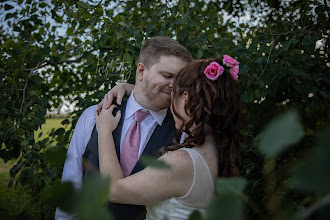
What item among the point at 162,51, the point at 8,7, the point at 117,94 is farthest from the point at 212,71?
the point at 8,7

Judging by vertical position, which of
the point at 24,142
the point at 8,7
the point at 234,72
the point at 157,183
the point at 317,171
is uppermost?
the point at 8,7

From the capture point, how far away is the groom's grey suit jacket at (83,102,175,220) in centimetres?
172

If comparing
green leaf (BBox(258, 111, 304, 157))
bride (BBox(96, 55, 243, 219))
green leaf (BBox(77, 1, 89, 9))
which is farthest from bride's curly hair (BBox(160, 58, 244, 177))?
green leaf (BBox(258, 111, 304, 157))

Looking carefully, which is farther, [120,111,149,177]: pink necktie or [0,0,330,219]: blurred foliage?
[0,0,330,219]: blurred foliage

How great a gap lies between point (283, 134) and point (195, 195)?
1.16m

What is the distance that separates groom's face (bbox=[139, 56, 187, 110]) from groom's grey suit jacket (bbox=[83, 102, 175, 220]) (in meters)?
0.12

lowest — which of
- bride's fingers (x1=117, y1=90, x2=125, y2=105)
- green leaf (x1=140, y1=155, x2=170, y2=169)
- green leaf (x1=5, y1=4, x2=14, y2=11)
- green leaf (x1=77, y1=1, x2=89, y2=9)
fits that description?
bride's fingers (x1=117, y1=90, x2=125, y2=105)

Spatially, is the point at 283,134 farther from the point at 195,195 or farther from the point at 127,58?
the point at 127,58

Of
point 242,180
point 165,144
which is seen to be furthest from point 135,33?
point 242,180

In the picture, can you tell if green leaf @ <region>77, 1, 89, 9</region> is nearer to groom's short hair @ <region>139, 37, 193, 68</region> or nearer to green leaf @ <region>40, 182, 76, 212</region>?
groom's short hair @ <region>139, 37, 193, 68</region>

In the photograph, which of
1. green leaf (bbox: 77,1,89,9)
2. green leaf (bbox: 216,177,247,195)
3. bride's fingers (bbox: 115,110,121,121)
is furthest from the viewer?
green leaf (bbox: 77,1,89,9)

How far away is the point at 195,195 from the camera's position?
1.44 meters

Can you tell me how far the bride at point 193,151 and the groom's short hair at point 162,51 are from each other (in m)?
0.35

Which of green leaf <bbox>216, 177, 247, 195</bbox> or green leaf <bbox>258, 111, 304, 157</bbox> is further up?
green leaf <bbox>258, 111, 304, 157</bbox>
